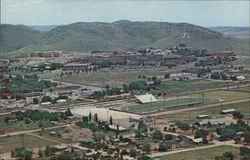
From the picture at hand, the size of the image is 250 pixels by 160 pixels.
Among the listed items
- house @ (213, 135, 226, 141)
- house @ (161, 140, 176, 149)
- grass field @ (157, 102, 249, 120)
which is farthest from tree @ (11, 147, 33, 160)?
grass field @ (157, 102, 249, 120)

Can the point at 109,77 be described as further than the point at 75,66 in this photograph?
No

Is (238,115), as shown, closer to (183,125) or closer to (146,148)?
(183,125)

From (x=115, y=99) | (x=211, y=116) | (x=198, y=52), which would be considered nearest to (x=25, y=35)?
(x=198, y=52)

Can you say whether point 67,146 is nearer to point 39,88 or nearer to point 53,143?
point 53,143

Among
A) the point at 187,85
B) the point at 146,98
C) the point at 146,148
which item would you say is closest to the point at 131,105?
the point at 146,98

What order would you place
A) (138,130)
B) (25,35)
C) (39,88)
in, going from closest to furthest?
1. (138,130)
2. (39,88)
3. (25,35)

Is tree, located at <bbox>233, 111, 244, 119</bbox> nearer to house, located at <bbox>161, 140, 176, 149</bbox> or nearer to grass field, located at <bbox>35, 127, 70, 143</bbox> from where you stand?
house, located at <bbox>161, 140, 176, 149</bbox>

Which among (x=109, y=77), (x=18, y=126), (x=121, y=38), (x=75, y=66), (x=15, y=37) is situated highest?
(x=15, y=37)
